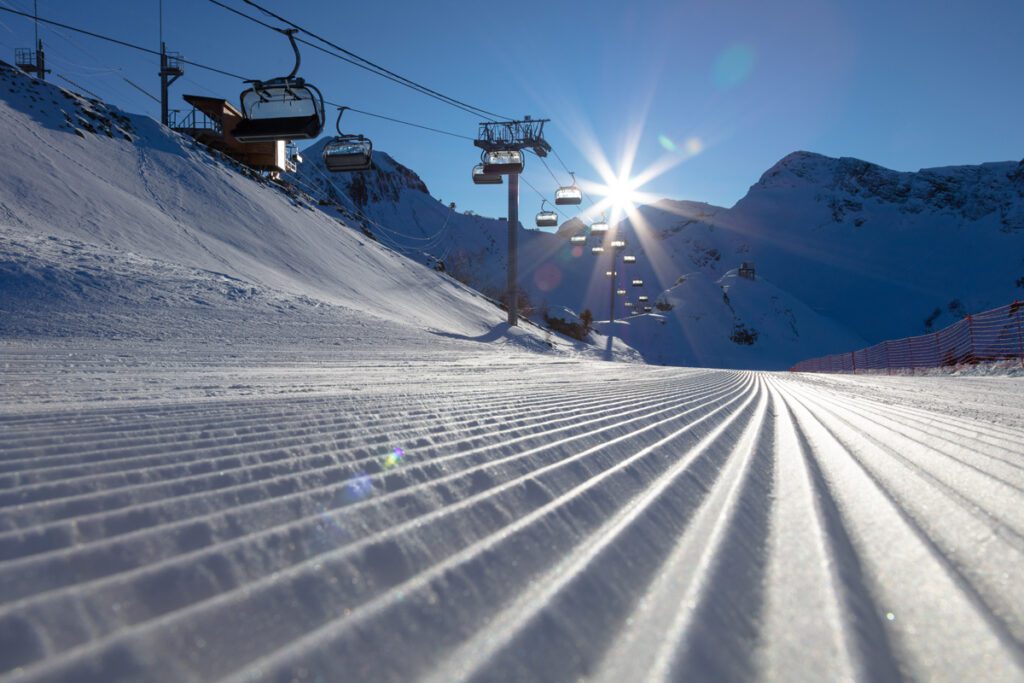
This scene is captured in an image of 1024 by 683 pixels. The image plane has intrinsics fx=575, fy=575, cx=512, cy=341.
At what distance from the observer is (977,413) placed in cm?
441

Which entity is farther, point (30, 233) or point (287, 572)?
point (30, 233)

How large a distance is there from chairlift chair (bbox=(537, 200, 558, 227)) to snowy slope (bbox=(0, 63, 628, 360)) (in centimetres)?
475

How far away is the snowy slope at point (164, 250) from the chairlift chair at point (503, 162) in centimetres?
577

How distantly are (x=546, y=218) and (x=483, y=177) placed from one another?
6.09 metres

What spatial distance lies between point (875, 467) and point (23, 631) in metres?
2.66

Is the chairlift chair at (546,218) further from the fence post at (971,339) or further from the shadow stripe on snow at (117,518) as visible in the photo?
the shadow stripe on snow at (117,518)

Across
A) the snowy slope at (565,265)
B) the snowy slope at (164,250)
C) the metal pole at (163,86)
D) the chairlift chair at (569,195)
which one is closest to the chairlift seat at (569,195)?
the chairlift chair at (569,195)

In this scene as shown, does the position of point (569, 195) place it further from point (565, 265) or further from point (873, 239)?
point (873, 239)

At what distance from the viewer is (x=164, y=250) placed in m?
15.2

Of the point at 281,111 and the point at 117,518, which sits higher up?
the point at 281,111

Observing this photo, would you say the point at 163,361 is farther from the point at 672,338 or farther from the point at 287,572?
the point at 672,338

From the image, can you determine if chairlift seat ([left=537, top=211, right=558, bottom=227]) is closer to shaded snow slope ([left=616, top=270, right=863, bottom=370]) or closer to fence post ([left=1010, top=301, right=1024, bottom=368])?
fence post ([left=1010, top=301, right=1024, bottom=368])

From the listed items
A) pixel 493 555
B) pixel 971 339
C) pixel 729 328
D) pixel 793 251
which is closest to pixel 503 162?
pixel 971 339

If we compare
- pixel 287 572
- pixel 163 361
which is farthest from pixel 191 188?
pixel 287 572
